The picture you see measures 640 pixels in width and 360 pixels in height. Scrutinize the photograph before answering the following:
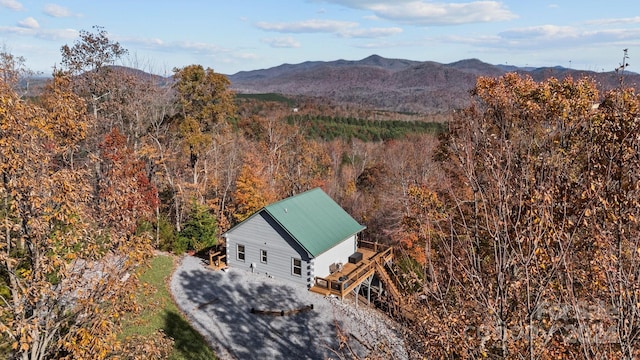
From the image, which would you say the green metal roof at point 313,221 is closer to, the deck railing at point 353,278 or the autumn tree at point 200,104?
the deck railing at point 353,278

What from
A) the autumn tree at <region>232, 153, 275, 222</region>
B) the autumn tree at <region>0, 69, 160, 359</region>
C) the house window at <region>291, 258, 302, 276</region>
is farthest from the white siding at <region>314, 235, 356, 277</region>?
the autumn tree at <region>0, 69, 160, 359</region>

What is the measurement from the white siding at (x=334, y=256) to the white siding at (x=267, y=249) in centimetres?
70

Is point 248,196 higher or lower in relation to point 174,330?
higher

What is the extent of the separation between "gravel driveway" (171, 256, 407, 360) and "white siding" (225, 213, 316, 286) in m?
0.55

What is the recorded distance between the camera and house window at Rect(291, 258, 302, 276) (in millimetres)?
24297

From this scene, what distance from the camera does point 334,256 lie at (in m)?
25.7

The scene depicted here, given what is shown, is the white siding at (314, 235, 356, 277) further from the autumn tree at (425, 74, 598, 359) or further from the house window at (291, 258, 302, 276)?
the autumn tree at (425, 74, 598, 359)

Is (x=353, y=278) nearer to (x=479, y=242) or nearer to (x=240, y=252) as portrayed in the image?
(x=240, y=252)

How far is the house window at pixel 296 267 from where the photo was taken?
24.3 metres

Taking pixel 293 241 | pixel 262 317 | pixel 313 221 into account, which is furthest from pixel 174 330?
pixel 313 221

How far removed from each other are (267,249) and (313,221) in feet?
11.1

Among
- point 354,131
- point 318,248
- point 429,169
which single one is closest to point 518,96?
point 318,248

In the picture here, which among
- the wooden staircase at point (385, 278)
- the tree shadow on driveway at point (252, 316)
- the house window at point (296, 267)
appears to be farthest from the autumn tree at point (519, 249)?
the house window at point (296, 267)

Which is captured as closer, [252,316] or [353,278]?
[252,316]
